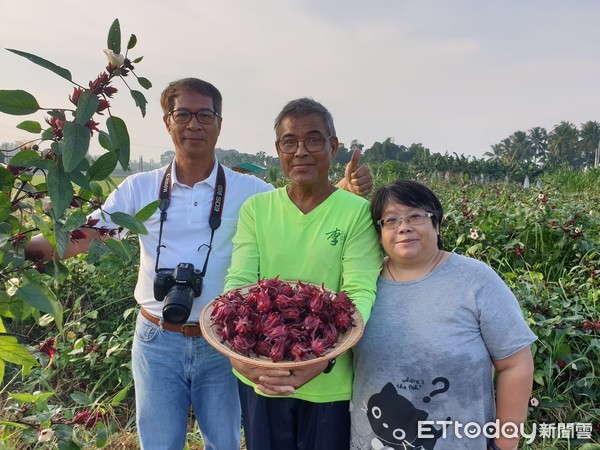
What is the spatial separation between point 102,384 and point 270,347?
7.87 feet

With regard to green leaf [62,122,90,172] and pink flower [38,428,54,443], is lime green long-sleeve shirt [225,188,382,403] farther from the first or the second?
green leaf [62,122,90,172]

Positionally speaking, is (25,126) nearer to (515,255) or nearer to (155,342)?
(155,342)

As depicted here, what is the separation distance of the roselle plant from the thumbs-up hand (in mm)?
983

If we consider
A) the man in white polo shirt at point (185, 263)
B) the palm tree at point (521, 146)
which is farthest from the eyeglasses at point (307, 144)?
the palm tree at point (521, 146)

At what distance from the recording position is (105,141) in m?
0.95

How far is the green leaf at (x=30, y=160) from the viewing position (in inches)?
34.3

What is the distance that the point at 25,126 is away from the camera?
3.01ft

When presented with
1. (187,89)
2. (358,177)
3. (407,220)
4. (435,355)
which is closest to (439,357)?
(435,355)

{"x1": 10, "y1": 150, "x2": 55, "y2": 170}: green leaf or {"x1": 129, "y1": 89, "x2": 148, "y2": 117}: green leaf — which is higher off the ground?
{"x1": 129, "y1": 89, "x2": 148, "y2": 117}: green leaf

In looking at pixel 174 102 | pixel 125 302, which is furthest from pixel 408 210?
pixel 125 302

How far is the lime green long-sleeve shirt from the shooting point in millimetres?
1452

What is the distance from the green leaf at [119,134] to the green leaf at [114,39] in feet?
0.45

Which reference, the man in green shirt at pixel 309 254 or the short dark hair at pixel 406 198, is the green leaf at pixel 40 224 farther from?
the short dark hair at pixel 406 198

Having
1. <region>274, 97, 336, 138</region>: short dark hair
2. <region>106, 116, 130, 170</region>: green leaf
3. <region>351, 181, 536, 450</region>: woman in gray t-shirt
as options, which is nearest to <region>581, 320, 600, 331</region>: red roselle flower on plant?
<region>351, 181, 536, 450</region>: woman in gray t-shirt
